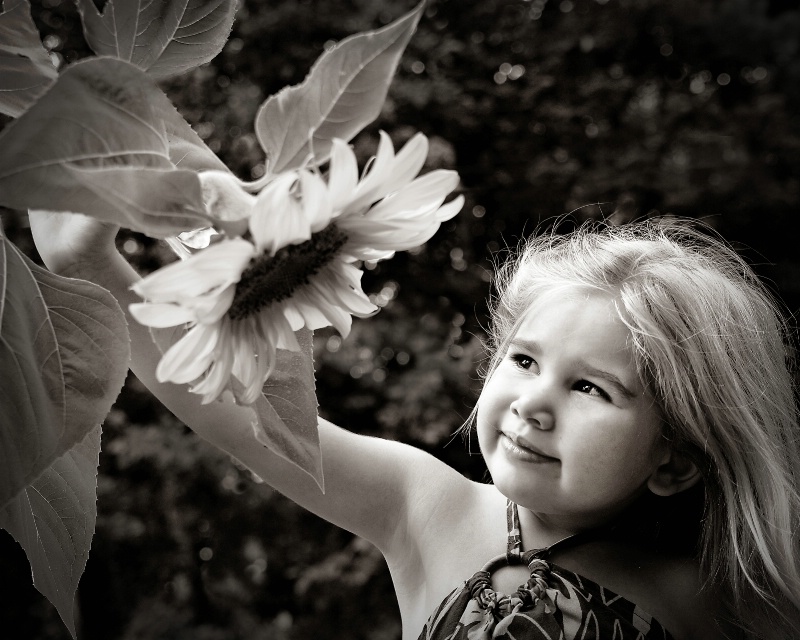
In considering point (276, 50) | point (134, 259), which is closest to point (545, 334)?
point (134, 259)

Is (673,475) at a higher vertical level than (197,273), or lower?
lower

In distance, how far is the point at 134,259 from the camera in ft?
7.95

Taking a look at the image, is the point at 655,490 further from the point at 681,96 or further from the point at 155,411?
the point at 681,96

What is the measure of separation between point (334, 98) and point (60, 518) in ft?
0.76

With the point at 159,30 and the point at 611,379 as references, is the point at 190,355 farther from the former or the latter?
the point at 611,379

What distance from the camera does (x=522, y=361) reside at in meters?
0.76

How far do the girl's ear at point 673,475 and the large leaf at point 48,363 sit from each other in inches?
21.6

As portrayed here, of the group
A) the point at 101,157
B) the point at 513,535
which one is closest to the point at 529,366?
the point at 513,535

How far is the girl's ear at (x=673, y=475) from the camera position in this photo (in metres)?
0.77

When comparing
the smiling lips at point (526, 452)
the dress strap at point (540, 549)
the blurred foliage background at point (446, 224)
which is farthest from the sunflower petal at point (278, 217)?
the blurred foliage background at point (446, 224)

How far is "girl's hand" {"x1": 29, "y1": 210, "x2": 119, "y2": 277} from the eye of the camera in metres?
0.49

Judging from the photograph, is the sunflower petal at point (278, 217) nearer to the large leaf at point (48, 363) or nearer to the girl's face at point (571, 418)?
the large leaf at point (48, 363)

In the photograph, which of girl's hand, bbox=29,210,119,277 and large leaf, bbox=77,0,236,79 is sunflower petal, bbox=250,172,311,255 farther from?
girl's hand, bbox=29,210,119,277

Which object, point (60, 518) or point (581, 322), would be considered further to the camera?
point (581, 322)
